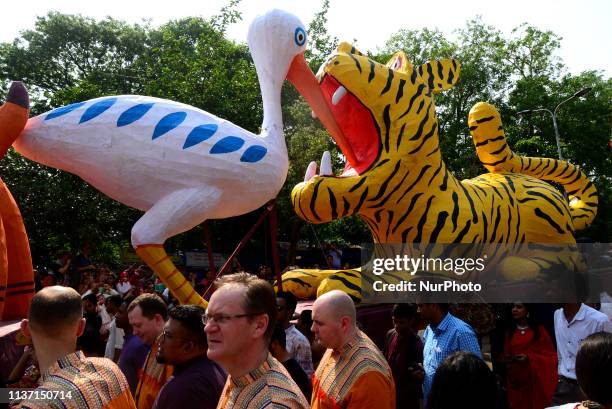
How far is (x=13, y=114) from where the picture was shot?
5.07 metres

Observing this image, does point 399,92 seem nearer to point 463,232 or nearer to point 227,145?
point 463,232

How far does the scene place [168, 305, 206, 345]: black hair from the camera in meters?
2.58

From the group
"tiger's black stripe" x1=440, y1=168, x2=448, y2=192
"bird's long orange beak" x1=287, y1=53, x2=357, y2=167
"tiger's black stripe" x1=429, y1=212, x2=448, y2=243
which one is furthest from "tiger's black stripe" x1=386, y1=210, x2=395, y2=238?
"bird's long orange beak" x1=287, y1=53, x2=357, y2=167

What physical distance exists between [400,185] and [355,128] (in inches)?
35.0

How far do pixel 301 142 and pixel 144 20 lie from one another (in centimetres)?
1213

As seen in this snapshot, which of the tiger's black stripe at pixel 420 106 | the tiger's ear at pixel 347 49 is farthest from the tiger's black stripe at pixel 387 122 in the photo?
the tiger's ear at pixel 347 49

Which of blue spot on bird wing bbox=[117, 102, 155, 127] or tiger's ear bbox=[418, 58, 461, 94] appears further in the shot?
tiger's ear bbox=[418, 58, 461, 94]

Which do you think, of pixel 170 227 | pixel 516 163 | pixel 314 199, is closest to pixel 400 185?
pixel 314 199

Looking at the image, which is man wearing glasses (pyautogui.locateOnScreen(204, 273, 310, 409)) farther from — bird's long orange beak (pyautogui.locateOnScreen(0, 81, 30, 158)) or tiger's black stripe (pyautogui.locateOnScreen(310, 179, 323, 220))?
tiger's black stripe (pyautogui.locateOnScreen(310, 179, 323, 220))

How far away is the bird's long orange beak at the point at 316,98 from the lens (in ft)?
22.1

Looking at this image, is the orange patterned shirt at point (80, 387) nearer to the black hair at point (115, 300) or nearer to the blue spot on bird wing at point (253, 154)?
the black hair at point (115, 300)

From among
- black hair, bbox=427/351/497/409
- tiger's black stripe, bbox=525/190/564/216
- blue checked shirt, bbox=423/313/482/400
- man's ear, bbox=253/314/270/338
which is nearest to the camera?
black hair, bbox=427/351/497/409

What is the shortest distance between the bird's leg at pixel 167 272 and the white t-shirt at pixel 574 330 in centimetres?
310

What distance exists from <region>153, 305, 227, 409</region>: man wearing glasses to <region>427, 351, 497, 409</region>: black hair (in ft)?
3.23
